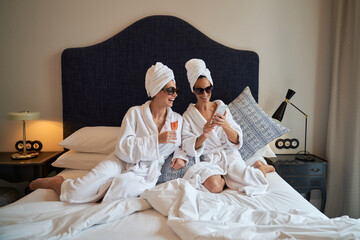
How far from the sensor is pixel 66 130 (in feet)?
8.60

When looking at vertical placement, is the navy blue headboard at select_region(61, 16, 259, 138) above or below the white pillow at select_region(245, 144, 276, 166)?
above

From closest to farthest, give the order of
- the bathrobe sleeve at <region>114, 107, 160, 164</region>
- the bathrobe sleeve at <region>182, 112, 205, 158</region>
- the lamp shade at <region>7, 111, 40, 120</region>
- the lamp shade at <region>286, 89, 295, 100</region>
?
the bathrobe sleeve at <region>114, 107, 160, 164</region>
the bathrobe sleeve at <region>182, 112, 205, 158</region>
the lamp shade at <region>7, 111, 40, 120</region>
the lamp shade at <region>286, 89, 295, 100</region>

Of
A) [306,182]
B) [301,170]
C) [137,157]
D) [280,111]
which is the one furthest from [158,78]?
[306,182]

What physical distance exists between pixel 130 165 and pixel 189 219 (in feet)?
2.80

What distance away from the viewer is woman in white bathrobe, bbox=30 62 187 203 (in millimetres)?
1645

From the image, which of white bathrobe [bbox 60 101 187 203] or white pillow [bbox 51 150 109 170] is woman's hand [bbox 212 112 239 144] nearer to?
white bathrobe [bbox 60 101 187 203]

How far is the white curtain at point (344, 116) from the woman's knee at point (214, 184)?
1.44 m

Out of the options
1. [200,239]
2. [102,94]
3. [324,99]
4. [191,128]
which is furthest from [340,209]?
[102,94]

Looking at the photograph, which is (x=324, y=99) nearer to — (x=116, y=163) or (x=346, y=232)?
(x=346, y=232)

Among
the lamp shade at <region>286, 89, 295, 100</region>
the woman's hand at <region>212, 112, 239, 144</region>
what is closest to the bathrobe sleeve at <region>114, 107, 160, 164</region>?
the woman's hand at <region>212, 112, 239, 144</region>

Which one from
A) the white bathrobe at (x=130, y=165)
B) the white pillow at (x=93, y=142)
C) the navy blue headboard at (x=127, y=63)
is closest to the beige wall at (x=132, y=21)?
the navy blue headboard at (x=127, y=63)

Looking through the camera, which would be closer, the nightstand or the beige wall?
the nightstand

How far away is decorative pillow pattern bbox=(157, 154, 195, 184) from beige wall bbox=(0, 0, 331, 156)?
127 centimetres

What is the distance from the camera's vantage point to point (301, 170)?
2.42 meters
